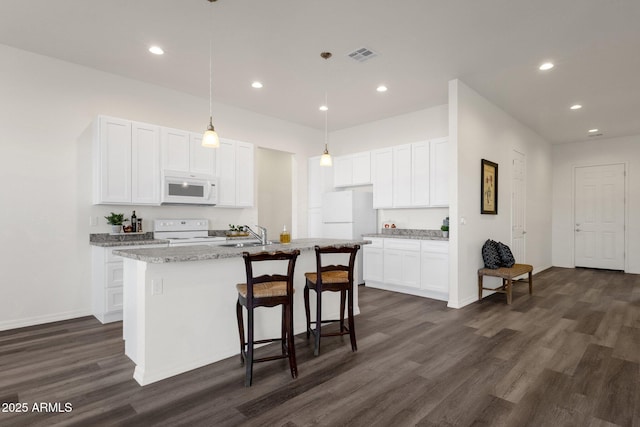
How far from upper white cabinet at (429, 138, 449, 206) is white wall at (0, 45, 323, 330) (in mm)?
4146

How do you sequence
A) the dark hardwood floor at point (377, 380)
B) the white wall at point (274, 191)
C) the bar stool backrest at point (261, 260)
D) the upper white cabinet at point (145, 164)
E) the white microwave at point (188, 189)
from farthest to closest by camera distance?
the white wall at point (274, 191) → the white microwave at point (188, 189) → the upper white cabinet at point (145, 164) → the bar stool backrest at point (261, 260) → the dark hardwood floor at point (377, 380)

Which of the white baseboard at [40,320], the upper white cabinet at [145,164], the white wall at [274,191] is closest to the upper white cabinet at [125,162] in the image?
the upper white cabinet at [145,164]

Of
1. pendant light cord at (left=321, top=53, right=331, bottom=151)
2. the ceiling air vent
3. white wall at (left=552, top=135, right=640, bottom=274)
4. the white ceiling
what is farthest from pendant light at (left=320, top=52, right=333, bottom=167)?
white wall at (left=552, top=135, right=640, bottom=274)

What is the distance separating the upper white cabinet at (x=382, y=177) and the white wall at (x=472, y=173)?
1.35 m

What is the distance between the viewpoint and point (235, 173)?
202 inches

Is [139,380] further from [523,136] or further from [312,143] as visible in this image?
[523,136]

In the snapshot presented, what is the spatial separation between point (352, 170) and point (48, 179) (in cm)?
455

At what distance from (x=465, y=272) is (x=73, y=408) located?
4367 mm

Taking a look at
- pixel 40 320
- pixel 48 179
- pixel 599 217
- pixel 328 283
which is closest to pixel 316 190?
pixel 328 283

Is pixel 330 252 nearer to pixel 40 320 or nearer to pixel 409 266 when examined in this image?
pixel 409 266

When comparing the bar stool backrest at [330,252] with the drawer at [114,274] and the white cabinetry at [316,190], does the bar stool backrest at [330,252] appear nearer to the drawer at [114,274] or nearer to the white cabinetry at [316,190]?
the drawer at [114,274]

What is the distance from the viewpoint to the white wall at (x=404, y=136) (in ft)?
18.1

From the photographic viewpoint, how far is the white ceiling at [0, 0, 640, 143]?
2.95 metres

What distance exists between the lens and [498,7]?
290cm
